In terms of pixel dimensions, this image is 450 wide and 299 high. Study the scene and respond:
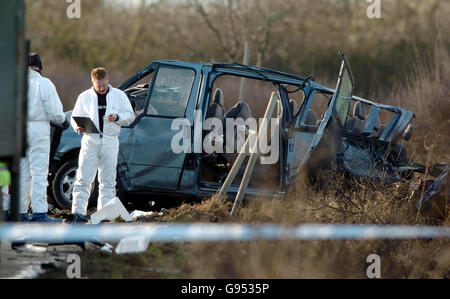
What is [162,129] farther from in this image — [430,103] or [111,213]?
[430,103]

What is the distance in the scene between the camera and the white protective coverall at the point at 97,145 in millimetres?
9516

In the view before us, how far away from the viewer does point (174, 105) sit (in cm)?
1004

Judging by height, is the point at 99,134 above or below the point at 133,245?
above

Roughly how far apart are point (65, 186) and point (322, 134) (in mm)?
3221

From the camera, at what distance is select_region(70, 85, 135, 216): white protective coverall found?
952 centimetres

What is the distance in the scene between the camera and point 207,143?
10047mm

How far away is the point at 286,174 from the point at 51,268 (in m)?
3.76

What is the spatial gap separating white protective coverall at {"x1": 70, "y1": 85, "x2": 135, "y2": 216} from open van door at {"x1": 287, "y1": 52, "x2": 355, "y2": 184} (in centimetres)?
196

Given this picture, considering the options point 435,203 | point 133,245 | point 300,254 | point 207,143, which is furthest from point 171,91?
point 300,254

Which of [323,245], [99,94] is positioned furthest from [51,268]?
[99,94]

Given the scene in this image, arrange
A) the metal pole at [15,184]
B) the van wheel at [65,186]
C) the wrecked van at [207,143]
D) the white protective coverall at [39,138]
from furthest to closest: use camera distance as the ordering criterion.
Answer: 1. the van wheel at [65,186]
2. the wrecked van at [207,143]
3. the white protective coverall at [39,138]
4. the metal pole at [15,184]

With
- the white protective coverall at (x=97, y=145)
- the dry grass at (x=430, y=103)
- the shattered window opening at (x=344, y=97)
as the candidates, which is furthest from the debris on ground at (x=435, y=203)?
the dry grass at (x=430, y=103)

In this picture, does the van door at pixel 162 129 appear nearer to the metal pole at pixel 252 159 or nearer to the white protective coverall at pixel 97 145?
the white protective coverall at pixel 97 145

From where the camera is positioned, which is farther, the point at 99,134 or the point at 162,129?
the point at 162,129
